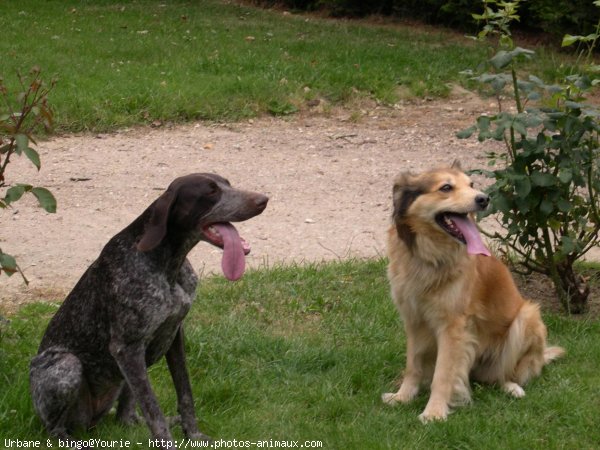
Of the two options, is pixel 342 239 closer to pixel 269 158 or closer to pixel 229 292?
pixel 229 292

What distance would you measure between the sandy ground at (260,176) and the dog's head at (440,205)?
2.30 metres

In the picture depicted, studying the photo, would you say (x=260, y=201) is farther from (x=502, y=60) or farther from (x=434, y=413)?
(x=502, y=60)

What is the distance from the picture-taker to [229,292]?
6664 mm

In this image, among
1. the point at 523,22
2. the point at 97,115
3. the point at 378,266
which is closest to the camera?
the point at 378,266

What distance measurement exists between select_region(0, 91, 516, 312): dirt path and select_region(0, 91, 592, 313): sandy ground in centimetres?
1

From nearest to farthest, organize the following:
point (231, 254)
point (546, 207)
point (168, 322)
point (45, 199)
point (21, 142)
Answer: point (231, 254) → point (168, 322) → point (21, 142) → point (45, 199) → point (546, 207)

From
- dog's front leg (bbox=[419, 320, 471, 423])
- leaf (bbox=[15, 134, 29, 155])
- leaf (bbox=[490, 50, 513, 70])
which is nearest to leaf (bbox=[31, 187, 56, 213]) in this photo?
leaf (bbox=[15, 134, 29, 155])

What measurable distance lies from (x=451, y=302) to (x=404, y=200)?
63 centimetres

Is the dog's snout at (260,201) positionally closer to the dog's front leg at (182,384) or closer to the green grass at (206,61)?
the dog's front leg at (182,384)

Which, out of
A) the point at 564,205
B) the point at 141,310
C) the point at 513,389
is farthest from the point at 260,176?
the point at 141,310

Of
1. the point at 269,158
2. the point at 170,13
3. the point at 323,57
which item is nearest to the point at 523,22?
the point at 323,57

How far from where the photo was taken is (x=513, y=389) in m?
5.45

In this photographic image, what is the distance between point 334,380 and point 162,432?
1.48 metres

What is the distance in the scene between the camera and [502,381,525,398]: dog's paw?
5.40 metres
